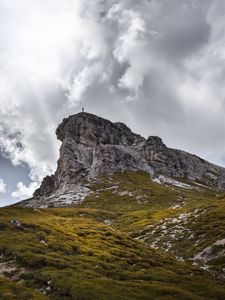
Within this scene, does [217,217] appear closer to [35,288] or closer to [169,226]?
[169,226]

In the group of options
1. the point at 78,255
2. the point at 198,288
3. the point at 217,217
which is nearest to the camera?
the point at 198,288

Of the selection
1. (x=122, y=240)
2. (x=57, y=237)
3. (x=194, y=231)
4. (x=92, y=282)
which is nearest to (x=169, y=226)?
(x=194, y=231)

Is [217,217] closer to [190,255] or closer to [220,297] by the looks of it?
[190,255]

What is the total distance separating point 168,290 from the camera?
4472cm

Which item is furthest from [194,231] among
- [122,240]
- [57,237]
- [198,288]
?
[198,288]

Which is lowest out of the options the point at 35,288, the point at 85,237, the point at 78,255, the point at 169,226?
the point at 35,288

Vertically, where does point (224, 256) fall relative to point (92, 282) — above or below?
above

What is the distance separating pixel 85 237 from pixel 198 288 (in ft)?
122

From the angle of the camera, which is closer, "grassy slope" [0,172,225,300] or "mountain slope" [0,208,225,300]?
"grassy slope" [0,172,225,300]

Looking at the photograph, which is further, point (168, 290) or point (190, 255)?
point (190, 255)

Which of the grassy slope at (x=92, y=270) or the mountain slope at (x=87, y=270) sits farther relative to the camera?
the mountain slope at (x=87, y=270)

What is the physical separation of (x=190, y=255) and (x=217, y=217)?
1223 inches

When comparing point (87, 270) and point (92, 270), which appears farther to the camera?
point (92, 270)

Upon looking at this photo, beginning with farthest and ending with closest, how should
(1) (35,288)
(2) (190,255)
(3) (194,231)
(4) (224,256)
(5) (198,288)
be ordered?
(3) (194,231) → (2) (190,255) → (4) (224,256) → (5) (198,288) → (1) (35,288)
